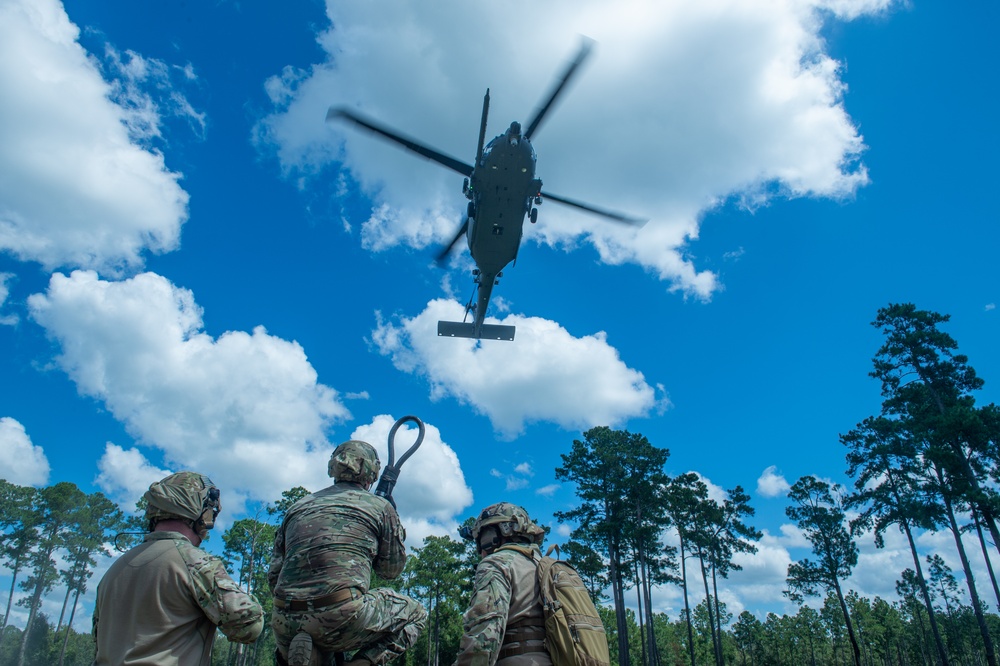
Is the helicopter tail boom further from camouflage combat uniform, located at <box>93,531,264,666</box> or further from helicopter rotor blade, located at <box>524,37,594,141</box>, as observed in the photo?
camouflage combat uniform, located at <box>93,531,264,666</box>

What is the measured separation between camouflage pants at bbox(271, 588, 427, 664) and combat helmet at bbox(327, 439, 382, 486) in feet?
2.58

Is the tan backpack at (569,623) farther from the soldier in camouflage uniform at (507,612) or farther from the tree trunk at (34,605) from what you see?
the tree trunk at (34,605)

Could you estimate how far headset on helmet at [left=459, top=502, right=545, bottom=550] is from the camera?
3.92 m

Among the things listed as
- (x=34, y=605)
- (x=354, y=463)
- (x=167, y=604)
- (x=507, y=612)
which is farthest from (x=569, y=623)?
(x=34, y=605)

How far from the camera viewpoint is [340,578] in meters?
3.34

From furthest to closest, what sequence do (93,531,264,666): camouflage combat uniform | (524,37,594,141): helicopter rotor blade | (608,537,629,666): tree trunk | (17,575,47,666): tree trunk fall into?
1. (17,575,47,666): tree trunk
2. (608,537,629,666): tree trunk
3. (524,37,594,141): helicopter rotor blade
4. (93,531,264,666): camouflage combat uniform

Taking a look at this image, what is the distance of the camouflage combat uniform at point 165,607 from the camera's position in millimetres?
2789

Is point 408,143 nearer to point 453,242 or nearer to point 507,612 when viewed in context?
point 453,242

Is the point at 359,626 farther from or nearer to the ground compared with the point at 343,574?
nearer to the ground

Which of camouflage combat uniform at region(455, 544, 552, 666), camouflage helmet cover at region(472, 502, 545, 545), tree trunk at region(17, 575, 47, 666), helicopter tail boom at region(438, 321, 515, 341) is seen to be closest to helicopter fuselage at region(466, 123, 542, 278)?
helicopter tail boom at region(438, 321, 515, 341)

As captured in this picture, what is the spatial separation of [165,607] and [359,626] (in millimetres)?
1053

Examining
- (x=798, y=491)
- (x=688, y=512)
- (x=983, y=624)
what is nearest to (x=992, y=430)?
(x=983, y=624)

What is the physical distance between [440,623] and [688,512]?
21.8m

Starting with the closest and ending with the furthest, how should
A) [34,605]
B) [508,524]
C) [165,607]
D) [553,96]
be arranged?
[165,607], [508,524], [553,96], [34,605]
